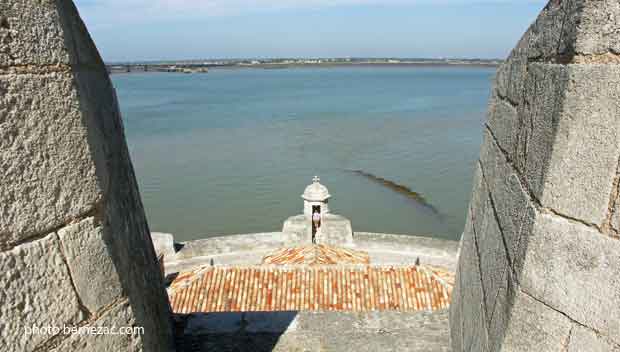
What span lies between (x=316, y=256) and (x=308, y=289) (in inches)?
71.9

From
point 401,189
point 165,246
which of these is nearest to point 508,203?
point 165,246

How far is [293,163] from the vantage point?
31.2 m

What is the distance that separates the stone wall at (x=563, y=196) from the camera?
3.69ft

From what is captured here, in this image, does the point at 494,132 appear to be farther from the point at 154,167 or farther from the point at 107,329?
the point at 154,167

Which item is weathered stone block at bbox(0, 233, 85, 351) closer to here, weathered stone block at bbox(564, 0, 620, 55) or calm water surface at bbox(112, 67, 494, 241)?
weathered stone block at bbox(564, 0, 620, 55)

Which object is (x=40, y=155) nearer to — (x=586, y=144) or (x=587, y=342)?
(x=586, y=144)

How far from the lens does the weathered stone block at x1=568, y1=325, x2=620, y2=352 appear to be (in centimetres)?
120

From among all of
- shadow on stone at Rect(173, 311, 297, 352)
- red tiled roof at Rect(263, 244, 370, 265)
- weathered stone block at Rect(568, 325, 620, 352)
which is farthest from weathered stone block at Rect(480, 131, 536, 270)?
red tiled roof at Rect(263, 244, 370, 265)

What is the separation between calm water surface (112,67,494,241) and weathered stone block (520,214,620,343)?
19.5 meters

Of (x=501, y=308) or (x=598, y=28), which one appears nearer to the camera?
(x=598, y=28)

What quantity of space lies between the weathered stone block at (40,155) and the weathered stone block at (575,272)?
1.32m

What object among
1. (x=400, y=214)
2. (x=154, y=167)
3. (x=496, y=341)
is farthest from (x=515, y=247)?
(x=154, y=167)

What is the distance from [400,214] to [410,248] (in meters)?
10.5

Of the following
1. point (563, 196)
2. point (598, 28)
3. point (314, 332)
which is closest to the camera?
point (598, 28)
